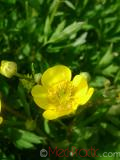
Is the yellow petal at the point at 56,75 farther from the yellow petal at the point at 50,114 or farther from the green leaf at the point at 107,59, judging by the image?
the green leaf at the point at 107,59

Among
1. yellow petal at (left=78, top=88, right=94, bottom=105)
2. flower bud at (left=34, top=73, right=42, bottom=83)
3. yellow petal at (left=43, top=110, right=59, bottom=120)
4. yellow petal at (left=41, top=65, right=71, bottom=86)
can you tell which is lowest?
yellow petal at (left=43, top=110, right=59, bottom=120)

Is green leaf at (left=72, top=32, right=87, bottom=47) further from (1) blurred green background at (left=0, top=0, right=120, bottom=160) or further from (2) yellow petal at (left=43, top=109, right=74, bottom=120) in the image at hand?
(2) yellow petal at (left=43, top=109, right=74, bottom=120)

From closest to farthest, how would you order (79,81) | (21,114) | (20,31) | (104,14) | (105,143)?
1. (79,81)
2. (21,114)
3. (105,143)
4. (20,31)
5. (104,14)

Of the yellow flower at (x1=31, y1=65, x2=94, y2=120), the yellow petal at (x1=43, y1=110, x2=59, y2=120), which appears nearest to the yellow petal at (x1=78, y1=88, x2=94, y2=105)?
the yellow flower at (x1=31, y1=65, x2=94, y2=120)

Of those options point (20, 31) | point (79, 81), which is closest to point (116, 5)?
point (20, 31)

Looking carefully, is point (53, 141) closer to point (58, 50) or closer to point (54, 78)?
point (54, 78)

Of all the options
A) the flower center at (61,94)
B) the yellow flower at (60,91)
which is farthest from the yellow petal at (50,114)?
the flower center at (61,94)

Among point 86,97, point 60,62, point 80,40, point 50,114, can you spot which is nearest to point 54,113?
point 50,114
